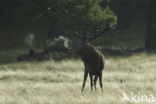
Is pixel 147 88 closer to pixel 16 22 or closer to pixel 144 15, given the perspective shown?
pixel 16 22

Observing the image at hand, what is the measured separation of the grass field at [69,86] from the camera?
11160 mm

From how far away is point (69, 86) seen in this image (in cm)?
1396

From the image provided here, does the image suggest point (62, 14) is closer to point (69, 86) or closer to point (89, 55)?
point (69, 86)

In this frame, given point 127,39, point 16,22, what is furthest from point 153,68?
point 127,39

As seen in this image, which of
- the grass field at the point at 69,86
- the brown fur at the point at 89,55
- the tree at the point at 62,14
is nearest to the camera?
the grass field at the point at 69,86

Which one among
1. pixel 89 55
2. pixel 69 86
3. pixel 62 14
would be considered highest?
pixel 89 55

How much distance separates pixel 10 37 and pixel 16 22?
14954 mm

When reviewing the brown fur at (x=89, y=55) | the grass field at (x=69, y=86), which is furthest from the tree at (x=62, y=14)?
the brown fur at (x=89, y=55)

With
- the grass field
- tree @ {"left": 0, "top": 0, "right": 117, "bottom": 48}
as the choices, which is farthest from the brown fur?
tree @ {"left": 0, "top": 0, "right": 117, "bottom": 48}

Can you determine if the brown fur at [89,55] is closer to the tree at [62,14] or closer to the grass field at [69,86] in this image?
the grass field at [69,86]

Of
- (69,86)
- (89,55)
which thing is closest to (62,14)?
(69,86)

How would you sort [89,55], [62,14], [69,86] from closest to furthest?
1. [89,55]
2. [69,86]
3. [62,14]

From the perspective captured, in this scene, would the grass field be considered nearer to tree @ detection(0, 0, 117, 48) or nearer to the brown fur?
the brown fur

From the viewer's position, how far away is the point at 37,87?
13961 millimetres
